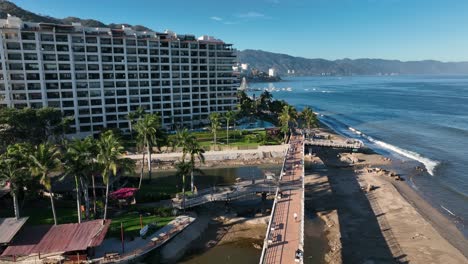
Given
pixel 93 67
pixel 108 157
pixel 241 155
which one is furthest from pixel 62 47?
pixel 108 157

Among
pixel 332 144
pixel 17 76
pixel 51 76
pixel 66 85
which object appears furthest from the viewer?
pixel 66 85

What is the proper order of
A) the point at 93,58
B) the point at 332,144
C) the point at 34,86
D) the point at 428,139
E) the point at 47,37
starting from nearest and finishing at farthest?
the point at 34,86, the point at 47,37, the point at 332,144, the point at 93,58, the point at 428,139

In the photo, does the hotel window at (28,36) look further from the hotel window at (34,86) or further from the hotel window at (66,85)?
the hotel window at (66,85)

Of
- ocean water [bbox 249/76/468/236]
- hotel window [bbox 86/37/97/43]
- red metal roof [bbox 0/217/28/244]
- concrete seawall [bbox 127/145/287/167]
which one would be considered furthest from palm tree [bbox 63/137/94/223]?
hotel window [bbox 86/37/97/43]

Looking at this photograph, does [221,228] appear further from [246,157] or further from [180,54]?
[180,54]

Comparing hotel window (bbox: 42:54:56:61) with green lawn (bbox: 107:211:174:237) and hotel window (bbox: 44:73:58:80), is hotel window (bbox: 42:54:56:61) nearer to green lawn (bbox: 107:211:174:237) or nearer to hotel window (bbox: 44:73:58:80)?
hotel window (bbox: 44:73:58:80)

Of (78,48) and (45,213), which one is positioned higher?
(78,48)

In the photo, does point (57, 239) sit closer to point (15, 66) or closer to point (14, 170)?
point (14, 170)

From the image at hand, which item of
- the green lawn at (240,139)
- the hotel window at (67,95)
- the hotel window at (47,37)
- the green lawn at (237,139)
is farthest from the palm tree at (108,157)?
the hotel window at (47,37)
